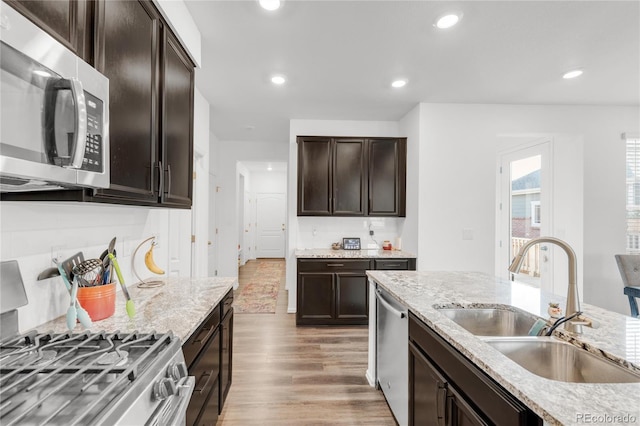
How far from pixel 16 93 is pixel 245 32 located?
1902mm

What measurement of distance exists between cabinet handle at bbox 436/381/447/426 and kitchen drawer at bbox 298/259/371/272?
2.47m

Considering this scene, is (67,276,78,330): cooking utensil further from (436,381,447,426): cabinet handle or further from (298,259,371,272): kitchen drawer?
(298,259,371,272): kitchen drawer

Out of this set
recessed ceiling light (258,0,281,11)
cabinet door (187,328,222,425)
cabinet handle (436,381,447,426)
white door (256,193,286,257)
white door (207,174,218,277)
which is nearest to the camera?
cabinet handle (436,381,447,426)

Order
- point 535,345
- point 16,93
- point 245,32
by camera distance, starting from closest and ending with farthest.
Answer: point 16,93 → point 535,345 → point 245,32

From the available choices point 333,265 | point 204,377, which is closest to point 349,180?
point 333,265

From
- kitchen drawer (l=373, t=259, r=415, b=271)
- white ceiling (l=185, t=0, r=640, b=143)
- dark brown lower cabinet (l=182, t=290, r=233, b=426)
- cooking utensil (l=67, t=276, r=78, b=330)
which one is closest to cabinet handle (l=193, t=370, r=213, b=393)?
dark brown lower cabinet (l=182, t=290, r=233, b=426)

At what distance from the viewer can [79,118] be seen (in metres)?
0.81

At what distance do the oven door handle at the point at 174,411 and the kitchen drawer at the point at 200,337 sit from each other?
0.30m

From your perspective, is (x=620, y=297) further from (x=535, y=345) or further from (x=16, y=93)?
(x=16, y=93)

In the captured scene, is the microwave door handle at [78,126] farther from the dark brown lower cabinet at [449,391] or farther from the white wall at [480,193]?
the white wall at [480,193]

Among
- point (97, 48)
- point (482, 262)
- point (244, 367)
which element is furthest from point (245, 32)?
point (482, 262)

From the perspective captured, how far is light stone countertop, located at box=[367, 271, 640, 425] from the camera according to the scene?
29.4 inches

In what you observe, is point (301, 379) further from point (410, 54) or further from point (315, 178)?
point (410, 54)

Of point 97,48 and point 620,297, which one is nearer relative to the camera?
point 97,48
